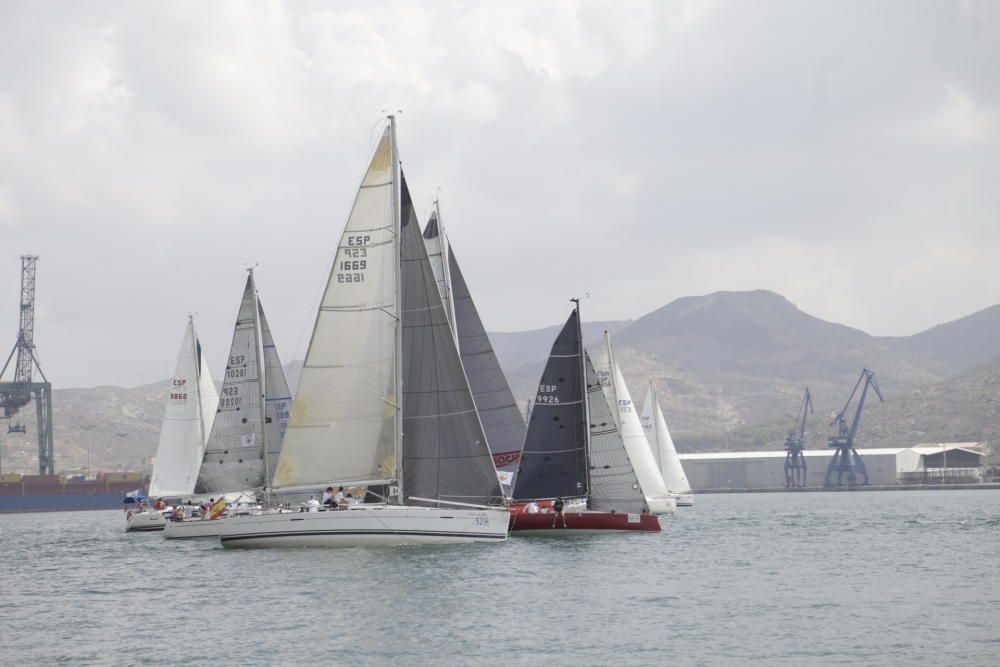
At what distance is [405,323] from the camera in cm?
3706

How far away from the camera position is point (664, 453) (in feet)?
311

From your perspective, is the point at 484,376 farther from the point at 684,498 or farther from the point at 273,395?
the point at 684,498

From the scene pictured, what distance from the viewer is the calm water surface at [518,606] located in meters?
21.8

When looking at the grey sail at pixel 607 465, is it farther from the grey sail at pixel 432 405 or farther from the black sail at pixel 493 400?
the grey sail at pixel 432 405

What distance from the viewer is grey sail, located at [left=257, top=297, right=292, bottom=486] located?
172ft

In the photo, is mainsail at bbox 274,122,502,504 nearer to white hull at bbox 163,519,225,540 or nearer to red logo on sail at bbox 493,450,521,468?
red logo on sail at bbox 493,450,521,468

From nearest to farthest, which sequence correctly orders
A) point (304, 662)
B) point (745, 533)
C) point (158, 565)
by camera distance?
point (304, 662), point (158, 565), point (745, 533)

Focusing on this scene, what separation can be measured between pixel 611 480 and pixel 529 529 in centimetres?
327

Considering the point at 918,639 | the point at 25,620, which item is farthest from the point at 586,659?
the point at 25,620

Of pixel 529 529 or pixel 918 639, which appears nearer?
pixel 918 639

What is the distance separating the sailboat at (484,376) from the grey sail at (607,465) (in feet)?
9.98

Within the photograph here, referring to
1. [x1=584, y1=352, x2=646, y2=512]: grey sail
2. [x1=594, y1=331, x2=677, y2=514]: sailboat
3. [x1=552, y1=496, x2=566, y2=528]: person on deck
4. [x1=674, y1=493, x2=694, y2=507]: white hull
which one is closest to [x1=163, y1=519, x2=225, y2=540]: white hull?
[x1=552, y1=496, x2=566, y2=528]: person on deck

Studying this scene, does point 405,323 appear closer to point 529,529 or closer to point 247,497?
point 529,529

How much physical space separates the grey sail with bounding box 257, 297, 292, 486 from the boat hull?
13.1 metres
